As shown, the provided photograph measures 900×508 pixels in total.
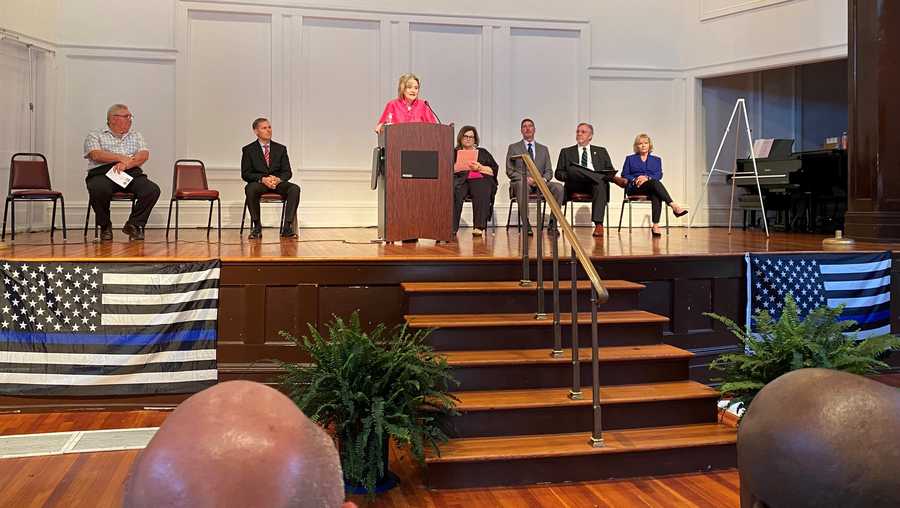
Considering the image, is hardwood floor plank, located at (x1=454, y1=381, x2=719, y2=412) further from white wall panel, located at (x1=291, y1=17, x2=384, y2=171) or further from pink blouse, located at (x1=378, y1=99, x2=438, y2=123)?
white wall panel, located at (x1=291, y1=17, x2=384, y2=171)

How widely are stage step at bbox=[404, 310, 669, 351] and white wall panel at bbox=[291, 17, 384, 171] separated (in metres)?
5.39

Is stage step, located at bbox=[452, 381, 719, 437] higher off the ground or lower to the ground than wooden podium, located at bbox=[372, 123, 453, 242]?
lower

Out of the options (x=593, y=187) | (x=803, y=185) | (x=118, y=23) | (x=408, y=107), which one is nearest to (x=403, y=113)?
(x=408, y=107)

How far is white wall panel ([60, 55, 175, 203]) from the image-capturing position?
885cm

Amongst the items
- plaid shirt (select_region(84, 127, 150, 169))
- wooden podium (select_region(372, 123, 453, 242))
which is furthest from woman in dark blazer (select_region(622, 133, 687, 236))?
plaid shirt (select_region(84, 127, 150, 169))

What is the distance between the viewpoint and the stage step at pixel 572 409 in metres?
3.85

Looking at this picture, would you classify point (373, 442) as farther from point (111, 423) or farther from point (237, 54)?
point (237, 54)

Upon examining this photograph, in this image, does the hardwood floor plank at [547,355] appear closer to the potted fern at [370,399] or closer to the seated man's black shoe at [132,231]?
the potted fern at [370,399]

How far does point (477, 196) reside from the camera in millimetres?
7945

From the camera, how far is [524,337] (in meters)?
4.45

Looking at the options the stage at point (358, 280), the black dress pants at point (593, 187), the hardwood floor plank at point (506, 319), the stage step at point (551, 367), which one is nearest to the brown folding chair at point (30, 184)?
the stage at point (358, 280)

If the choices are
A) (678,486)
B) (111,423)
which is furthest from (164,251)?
(678,486)

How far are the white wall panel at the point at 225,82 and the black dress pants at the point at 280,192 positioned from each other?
2008 mm

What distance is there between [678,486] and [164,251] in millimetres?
3938
